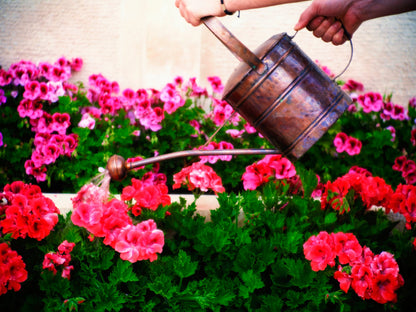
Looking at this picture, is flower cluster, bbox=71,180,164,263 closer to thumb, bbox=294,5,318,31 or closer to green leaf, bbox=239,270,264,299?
green leaf, bbox=239,270,264,299

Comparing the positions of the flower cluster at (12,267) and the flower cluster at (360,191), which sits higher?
the flower cluster at (360,191)

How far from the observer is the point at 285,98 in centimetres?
121

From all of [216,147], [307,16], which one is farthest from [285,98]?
[216,147]

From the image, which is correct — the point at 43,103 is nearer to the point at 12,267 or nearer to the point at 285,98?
the point at 12,267

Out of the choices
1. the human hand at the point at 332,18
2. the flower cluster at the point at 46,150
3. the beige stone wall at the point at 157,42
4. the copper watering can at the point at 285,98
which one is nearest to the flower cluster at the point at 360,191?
the copper watering can at the point at 285,98

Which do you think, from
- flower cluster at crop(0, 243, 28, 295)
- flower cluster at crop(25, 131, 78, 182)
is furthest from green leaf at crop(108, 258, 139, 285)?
flower cluster at crop(25, 131, 78, 182)

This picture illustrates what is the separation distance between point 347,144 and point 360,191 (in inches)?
30.9

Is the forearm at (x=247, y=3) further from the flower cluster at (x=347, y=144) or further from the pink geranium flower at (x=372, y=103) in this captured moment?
the pink geranium flower at (x=372, y=103)

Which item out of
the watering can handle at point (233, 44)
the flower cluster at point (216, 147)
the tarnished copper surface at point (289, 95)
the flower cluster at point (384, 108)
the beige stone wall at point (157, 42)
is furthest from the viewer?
the beige stone wall at point (157, 42)

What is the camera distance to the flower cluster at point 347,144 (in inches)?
95.4

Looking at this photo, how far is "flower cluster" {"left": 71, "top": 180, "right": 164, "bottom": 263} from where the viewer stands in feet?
4.12

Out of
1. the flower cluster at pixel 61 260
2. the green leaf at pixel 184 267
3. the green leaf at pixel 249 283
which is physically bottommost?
the flower cluster at pixel 61 260

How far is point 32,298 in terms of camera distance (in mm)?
1249

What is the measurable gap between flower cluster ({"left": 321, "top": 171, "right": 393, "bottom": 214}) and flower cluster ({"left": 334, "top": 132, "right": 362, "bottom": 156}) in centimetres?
74
